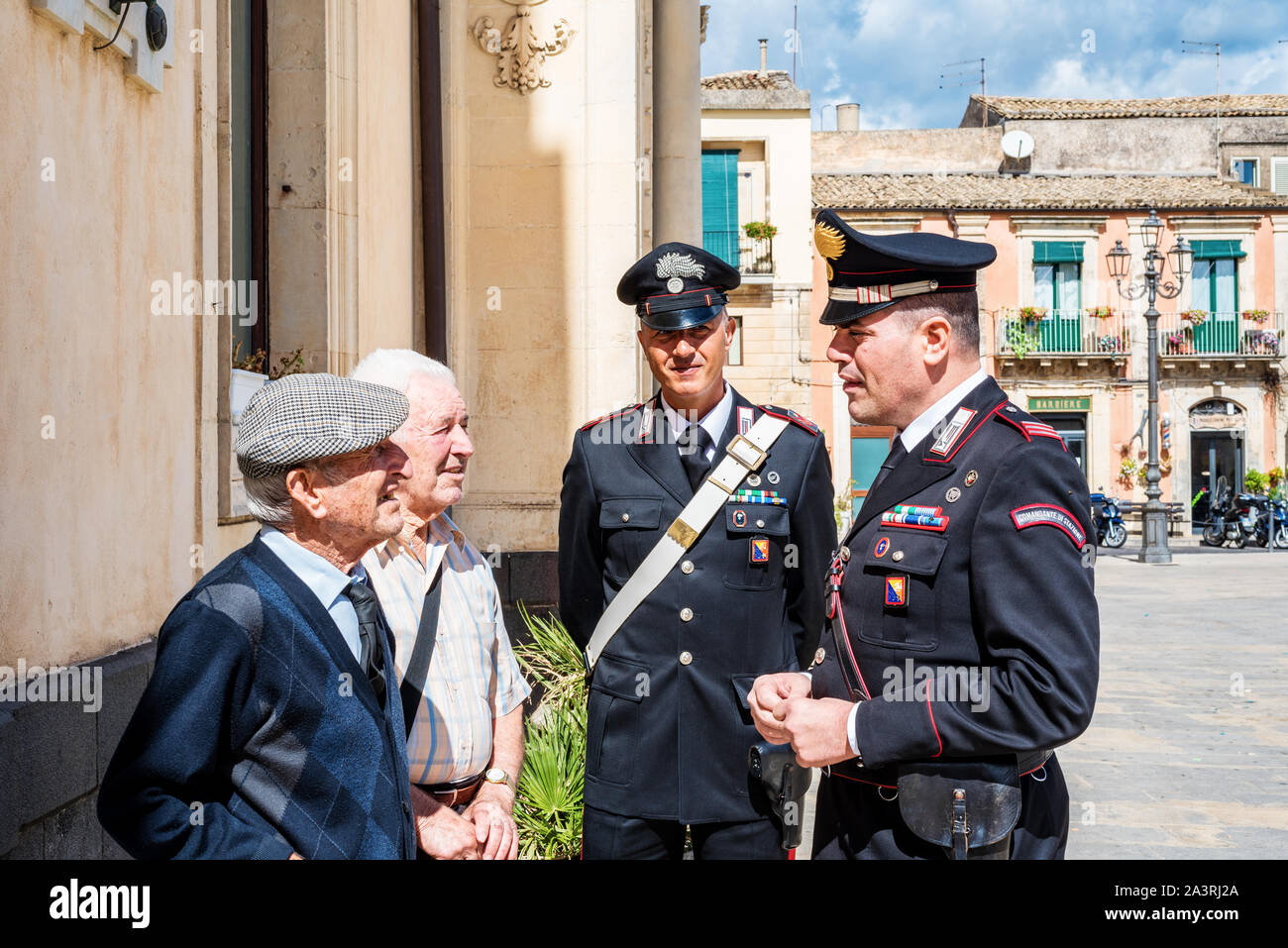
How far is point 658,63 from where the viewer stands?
30.6 feet

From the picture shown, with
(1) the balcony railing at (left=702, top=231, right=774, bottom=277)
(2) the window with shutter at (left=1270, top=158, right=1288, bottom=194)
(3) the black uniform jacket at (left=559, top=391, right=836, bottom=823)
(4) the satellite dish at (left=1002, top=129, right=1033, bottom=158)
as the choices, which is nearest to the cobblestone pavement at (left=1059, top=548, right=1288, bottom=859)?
(3) the black uniform jacket at (left=559, top=391, right=836, bottom=823)

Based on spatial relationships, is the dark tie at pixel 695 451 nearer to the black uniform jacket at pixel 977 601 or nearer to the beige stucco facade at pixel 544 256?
the black uniform jacket at pixel 977 601

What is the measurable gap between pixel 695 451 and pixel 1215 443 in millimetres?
34001

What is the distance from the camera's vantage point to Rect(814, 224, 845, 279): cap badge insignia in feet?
8.07

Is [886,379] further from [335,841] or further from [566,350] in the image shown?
[566,350]

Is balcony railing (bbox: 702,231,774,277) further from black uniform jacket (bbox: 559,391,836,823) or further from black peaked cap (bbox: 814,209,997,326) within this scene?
black peaked cap (bbox: 814,209,997,326)

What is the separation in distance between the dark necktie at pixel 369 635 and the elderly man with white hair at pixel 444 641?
1.47 feet

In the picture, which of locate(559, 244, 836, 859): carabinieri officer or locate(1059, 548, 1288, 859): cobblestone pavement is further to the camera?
locate(1059, 548, 1288, 859): cobblestone pavement

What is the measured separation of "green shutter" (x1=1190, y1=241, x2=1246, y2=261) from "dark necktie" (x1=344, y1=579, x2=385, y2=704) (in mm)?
35688

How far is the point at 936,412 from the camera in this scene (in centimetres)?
231

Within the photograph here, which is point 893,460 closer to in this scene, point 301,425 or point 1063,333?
point 301,425

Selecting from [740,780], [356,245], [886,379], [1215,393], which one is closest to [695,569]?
[740,780]

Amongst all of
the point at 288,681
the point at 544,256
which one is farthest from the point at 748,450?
the point at 544,256

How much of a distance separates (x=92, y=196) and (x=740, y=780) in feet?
7.63
